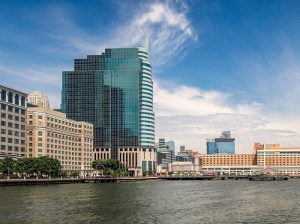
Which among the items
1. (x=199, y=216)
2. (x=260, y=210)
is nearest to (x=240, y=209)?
(x=260, y=210)

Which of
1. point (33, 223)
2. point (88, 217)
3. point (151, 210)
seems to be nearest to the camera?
point (33, 223)

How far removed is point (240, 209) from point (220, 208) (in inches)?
187

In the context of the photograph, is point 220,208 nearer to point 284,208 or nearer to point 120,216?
point 284,208

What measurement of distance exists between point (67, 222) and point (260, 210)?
44.7 metres

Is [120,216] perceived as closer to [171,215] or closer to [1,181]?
[171,215]

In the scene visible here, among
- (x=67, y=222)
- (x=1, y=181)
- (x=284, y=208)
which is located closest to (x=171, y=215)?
(x=67, y=222)

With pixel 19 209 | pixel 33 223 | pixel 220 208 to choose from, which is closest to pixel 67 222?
pixel 33 223

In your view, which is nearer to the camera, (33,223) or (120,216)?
(33,223)

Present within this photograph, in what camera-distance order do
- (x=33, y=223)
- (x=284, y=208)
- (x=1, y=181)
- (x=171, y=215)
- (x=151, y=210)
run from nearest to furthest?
1. (x=33, y=223)
2. (x=171, y=215)
3. (x=151, y=210)
4. (x=284, y=208)
5. (x=1, y=181)

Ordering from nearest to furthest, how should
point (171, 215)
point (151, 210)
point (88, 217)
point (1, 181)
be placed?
point (88, 217)
point (171, 215)
point (151, 210)
point (1, 181)

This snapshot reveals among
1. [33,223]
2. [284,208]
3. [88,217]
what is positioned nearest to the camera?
[33,223]

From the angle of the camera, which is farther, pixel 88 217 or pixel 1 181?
pixel 1 181

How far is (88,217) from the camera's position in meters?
86.4

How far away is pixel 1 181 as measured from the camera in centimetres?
19762
